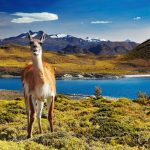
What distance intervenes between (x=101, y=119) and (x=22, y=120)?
4158 mm

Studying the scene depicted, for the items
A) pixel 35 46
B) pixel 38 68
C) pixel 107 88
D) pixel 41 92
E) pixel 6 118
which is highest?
pixel 35 46

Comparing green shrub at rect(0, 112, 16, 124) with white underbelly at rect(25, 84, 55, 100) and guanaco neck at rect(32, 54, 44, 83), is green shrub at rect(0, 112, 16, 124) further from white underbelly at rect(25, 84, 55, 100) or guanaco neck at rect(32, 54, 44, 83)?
guanaco neck at rect(32, 54, 44, 83)

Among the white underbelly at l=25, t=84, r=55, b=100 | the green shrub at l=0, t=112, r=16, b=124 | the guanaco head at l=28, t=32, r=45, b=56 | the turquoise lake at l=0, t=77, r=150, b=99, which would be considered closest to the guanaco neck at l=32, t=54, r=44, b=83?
the guanaco head at l=28, t=32, r=45, b=56

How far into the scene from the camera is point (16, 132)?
1568 cm

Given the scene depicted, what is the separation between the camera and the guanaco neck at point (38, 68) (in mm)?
12438

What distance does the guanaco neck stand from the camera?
12.4m

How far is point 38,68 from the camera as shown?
1264 centimetres

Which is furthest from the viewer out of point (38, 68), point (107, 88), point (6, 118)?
point (107, 88)

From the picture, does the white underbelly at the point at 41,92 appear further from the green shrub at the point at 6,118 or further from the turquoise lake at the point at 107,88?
the turquoise lake at the point at 107,88

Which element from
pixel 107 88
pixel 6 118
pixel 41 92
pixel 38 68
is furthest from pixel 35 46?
pixel 107 88

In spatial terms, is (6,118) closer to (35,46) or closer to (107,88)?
(35,46)

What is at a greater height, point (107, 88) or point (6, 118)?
point (6, 118)

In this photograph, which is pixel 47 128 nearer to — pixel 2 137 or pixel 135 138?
pixel 2 137

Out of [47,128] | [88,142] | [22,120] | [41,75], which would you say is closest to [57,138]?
[88,142]
